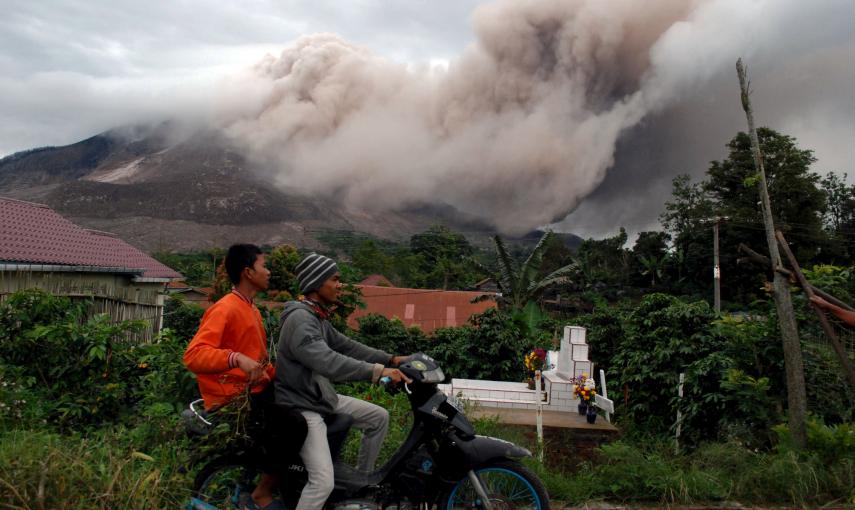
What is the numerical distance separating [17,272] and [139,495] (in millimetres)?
8540

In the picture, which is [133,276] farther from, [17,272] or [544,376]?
[544,376]

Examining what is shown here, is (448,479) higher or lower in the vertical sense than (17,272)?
lower

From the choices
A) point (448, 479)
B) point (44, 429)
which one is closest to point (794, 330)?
point (448, 479)

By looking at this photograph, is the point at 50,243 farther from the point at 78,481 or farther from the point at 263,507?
the point at 263,507

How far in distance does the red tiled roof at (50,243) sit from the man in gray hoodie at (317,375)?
368 inches

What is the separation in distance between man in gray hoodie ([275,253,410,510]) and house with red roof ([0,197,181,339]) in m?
4.75

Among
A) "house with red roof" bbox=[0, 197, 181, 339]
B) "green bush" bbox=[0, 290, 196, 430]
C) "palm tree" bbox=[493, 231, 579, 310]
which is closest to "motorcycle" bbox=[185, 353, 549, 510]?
"green bush" bbox=[0, 290, 196, 430]

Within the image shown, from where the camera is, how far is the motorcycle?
2.91 m

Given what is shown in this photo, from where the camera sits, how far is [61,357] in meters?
4.44

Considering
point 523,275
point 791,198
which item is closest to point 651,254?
point 791,198

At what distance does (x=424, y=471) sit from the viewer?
9.83 feet

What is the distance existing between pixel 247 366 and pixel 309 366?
29 cm

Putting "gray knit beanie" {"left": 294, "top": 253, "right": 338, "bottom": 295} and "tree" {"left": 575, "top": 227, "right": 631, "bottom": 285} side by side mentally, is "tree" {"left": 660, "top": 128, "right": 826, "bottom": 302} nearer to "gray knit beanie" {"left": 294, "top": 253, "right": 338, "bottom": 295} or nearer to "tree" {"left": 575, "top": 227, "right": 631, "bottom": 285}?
"tree" {"left": 575, "top": 227, "right": 631, "bottom": 285}

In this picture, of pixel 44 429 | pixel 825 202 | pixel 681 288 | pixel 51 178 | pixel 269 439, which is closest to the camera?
pixel 269 439
